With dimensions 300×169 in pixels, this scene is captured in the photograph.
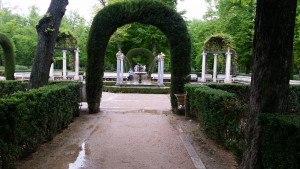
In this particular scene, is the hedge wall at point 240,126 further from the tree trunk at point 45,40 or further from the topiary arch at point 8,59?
the topiary arch at point 8,59

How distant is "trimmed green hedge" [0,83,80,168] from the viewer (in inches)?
159

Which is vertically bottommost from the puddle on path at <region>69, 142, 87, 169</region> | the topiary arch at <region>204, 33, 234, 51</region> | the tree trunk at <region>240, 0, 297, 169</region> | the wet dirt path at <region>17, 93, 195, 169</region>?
the wet dirt path at <region>17, 93, 195, 169</region>

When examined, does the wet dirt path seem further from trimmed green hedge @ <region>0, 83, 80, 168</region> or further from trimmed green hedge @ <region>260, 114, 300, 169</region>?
trimmed green hedge @ <region>260, 114, 300, 169</region>

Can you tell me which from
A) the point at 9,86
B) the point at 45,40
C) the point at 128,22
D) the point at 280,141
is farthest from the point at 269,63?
the point at 9,86

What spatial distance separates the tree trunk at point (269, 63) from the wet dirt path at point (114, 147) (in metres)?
1.64

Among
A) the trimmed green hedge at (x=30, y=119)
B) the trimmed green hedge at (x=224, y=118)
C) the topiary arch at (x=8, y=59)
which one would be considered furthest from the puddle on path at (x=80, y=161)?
the topiary arch at (x=8, y=59)

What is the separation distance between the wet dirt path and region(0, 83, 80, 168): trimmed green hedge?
0.29 m

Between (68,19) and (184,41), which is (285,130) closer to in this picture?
(184,41)

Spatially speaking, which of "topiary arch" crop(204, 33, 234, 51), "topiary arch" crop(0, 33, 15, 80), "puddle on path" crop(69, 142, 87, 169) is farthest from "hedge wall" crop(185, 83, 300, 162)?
"topiary arch" crop(0, 33, 15, 80)

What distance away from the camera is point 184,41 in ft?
36.0

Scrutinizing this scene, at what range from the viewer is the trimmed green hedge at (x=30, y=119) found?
4031 mm

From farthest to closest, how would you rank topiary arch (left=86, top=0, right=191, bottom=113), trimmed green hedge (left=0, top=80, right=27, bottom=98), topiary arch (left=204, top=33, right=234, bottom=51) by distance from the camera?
topiary arch (left=204, top=33, right=234, bottom=51)
trimmed green hedge (left=0, top=80, right=27, bottom=98)
topiary arch (left=86, top=0, right=191, bottom=113)

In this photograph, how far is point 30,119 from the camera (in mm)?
5223

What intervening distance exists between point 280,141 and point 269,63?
1.01 meters
